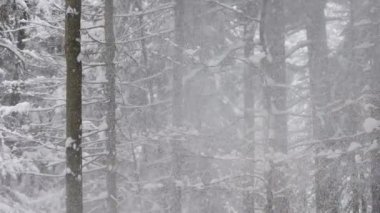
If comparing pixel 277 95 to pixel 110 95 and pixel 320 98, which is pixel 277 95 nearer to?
pixel 320 98

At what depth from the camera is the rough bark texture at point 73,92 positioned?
10805 millimetres

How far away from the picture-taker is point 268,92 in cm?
1694

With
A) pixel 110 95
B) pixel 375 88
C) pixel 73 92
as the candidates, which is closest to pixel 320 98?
pixel 375 88

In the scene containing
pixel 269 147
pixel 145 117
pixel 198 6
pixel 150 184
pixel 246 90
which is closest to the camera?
pixel 269 147

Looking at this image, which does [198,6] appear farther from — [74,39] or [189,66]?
[74,39]

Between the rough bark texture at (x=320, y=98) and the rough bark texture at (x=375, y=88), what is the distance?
1.18 metres

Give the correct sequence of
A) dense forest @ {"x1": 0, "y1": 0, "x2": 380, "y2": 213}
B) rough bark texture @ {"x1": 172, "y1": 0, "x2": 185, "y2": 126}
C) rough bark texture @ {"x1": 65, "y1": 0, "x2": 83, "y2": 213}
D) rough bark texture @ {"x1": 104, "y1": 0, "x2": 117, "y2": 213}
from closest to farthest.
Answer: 1. rough bark texture @ {"x1": 65, "y1": 0, "x2": 83, "y2": 213}
2. rough bark texture @ {"x1": 104, "y1": 0, "x2": 117, "y2": 213}
3. dense forest @ {"x1": 0, "y1": 0, "x2": 380, "y2": 213}
4. rough bark texture @ {"x1": 172, "y1": 0, "x2": 185, "y2": 126}

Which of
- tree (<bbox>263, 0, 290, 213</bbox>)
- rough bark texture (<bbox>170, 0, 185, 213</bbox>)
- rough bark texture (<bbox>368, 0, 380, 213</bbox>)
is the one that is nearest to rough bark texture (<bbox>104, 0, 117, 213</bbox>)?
rough bark texture (<bbox>170, 0, 185, 213</bbox>)

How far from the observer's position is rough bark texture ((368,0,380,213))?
16984 mm

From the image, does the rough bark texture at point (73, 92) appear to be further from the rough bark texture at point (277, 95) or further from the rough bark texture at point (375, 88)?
the rough bark texture at point (375, 88)

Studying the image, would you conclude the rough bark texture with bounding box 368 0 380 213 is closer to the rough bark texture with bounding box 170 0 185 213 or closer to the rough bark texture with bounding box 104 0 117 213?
the rough bark texture with bounding box 170 0 185 213

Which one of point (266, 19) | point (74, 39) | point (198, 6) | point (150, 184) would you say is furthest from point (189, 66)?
point (74, 39)

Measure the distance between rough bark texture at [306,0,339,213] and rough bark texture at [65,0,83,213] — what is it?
850 centimetres

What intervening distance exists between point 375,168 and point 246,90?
7.68m
